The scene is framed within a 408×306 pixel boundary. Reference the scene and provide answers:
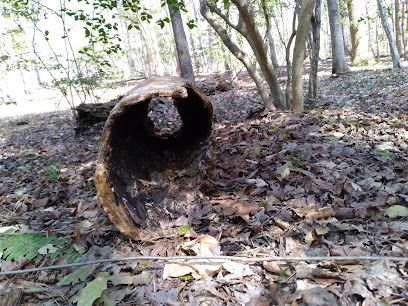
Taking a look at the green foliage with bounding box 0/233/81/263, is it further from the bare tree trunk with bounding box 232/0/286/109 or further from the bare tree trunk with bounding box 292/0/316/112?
the bare tree trunk with bounding box 292/0/316/112

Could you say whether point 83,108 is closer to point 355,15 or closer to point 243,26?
point 243,26

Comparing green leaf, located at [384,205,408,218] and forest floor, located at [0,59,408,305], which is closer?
forest floor, located at [0,59,408,305]

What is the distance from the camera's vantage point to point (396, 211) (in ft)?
6.40

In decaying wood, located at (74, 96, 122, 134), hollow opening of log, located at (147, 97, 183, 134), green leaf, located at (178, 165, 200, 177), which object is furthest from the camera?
decaying wood, located at (74, 96, 122, 134)

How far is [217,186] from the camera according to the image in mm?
2715

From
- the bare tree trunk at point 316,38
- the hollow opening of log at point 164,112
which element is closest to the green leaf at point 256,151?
the hollow opening of log at point 164,112

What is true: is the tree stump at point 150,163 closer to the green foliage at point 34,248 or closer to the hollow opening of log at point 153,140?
the hollow opening of log at point 153,140

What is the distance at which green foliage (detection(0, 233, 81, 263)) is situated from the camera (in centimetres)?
196

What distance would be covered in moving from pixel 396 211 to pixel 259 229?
3.29 ft

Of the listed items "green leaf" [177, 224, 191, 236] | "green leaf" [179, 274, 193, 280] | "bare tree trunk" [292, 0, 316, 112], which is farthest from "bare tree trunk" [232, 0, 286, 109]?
"green leaf" [179, 274, 193, 280]

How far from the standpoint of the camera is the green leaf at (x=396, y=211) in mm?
1920

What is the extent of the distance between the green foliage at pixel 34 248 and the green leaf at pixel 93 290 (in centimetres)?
39

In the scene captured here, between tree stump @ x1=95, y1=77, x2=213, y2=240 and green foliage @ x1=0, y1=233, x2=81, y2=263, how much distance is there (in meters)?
0.53

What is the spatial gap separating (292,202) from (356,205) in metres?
0.48
